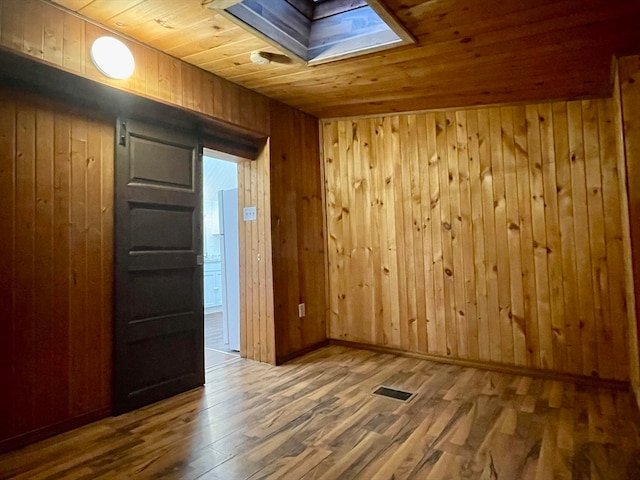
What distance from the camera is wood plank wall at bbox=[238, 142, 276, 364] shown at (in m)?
3.43

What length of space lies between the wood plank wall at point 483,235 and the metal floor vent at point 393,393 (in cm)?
83

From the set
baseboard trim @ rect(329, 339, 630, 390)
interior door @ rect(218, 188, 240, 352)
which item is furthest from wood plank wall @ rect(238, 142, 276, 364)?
baseboard trim @ rect(329, 339, 630, 390)

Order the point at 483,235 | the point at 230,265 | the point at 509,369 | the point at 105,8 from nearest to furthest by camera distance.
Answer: the point at 105,8
the point at 509,369
the point at 483,235
the point at 230,265

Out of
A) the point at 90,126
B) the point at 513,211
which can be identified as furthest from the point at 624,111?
the point at 90,126

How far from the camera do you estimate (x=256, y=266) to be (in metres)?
3.53

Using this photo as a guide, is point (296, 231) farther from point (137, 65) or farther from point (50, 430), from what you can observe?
point (50, 430)

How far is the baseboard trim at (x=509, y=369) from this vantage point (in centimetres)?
273

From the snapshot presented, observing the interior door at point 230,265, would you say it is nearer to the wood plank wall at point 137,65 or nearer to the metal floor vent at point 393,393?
the wood plank wall at point 137,65

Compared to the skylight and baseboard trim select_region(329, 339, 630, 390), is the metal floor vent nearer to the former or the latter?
baseboard trim select_region(329, 339, 630, 390)

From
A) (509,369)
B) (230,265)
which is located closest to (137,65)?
(230,265)

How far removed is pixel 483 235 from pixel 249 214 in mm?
2093

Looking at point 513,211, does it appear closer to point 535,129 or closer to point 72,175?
point 535,129

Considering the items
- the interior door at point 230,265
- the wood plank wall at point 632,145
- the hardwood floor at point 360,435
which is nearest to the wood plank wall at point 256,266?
the interior door at point 230,265

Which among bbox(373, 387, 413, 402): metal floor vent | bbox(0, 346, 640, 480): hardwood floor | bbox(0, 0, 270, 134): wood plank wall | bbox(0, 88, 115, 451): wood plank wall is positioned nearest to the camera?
bbox(0, 346, 640, 480): hardwood floor
